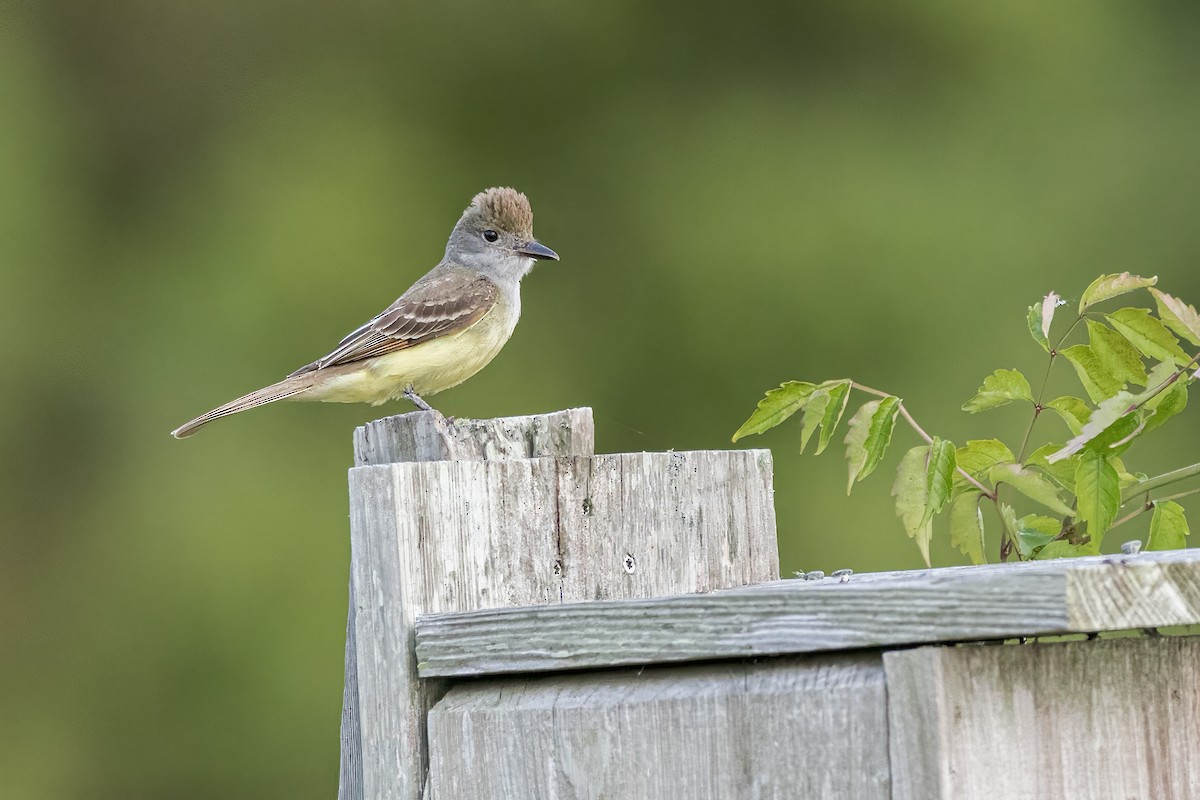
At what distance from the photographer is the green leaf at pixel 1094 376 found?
290cm

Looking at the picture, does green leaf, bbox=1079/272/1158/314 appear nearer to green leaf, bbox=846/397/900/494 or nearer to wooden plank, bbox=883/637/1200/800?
green leaf, bbox=846/397/900/494

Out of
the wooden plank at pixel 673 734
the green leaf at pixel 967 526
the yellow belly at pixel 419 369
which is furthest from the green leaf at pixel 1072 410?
the yellow belly at pixel 419 369

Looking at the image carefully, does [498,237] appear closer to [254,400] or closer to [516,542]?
[254,400]

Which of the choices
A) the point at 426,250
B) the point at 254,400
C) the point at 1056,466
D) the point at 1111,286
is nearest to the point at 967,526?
the point at 1056,466

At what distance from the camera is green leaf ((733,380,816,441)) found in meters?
3.02

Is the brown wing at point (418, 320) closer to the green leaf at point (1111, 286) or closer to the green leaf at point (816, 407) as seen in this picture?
the green leaf at point (816, 407)

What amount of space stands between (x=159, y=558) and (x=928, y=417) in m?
4.71

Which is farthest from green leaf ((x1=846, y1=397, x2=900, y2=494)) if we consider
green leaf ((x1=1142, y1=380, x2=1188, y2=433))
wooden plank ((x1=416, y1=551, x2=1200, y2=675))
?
green leaf ((x1=1142, y1=380, x2=1188, y2=433))

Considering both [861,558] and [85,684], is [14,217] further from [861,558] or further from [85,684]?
[861,558]

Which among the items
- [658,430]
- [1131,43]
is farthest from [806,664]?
[1131,43]

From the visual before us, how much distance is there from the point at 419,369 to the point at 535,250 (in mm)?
831

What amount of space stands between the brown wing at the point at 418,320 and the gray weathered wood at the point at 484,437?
8.73 feet

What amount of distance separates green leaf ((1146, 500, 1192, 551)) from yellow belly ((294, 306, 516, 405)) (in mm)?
3447

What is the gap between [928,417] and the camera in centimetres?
928
